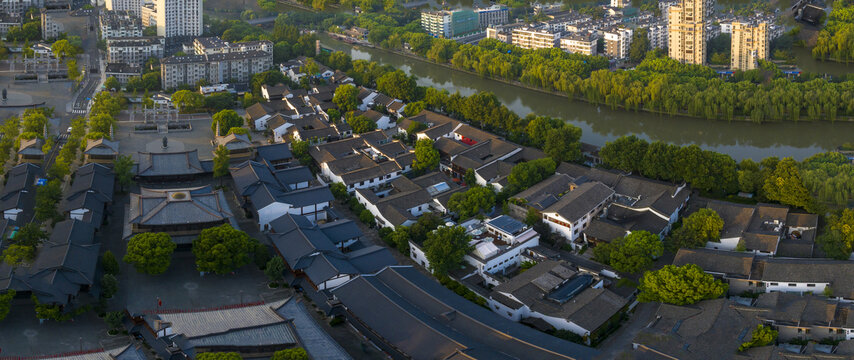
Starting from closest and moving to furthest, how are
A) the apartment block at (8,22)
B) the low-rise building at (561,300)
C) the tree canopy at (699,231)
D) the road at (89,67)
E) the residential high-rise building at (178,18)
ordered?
the low-rise building at (561,300) < the tree canopy at (699,231) < the road at (89,67) < the residential high-rise building at (178,18) < the apartment block at (8,22)

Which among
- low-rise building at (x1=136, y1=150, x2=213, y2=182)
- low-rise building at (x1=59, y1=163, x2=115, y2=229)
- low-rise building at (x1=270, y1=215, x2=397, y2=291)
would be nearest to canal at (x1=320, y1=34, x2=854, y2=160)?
low-rise building at (x1=270, y1=215, x2=397, y2=291)

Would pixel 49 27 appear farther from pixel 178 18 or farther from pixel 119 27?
pixel 178 18

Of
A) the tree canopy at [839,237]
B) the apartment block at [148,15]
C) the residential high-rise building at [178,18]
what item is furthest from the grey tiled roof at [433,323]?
the apartment block at [148,15]

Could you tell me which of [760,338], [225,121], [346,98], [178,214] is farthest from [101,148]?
[760,338]

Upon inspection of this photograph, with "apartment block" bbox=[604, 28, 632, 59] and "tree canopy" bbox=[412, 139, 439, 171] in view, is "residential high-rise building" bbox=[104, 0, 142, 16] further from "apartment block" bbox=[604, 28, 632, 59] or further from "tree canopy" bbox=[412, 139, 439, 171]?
"tree canopy" bbox=[412, 139, 439, 171]

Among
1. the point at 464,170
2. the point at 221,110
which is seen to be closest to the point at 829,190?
the point at 464,170

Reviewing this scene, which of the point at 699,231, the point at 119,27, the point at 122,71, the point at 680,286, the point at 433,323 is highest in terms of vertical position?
Answer: the point at 119,27

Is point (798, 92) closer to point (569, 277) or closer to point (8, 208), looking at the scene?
point (569, 277)

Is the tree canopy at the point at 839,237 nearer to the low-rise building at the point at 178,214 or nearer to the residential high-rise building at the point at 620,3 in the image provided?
the low-rise building at the point at 178,214
